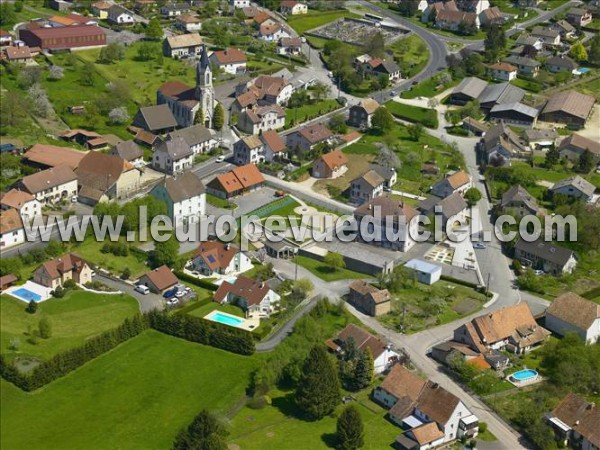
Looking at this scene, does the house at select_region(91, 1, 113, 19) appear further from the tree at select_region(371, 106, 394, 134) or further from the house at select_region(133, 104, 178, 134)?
the tree at select_region(371, 106, 394, 134)

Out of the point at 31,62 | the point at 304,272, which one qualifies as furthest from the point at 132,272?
the point at 31,62

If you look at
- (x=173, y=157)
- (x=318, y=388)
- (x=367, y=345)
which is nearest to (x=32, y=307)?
(x=318, y=388)

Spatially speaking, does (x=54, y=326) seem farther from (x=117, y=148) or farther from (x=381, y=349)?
(x=117, y=148)

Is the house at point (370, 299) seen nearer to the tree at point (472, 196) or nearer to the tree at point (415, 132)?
the tree at point (472, 196)

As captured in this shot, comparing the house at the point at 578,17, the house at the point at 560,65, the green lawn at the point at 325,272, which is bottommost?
the green lawn at the point at 325,272

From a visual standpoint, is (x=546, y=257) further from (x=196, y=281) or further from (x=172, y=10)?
(x=172, y=10)

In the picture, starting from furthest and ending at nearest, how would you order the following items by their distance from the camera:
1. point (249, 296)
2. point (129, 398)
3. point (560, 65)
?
point (560, 65), point (249, 296), point (129, 398)

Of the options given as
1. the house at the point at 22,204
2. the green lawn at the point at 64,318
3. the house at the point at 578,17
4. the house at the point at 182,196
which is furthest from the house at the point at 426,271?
the house at the point at 578,17
